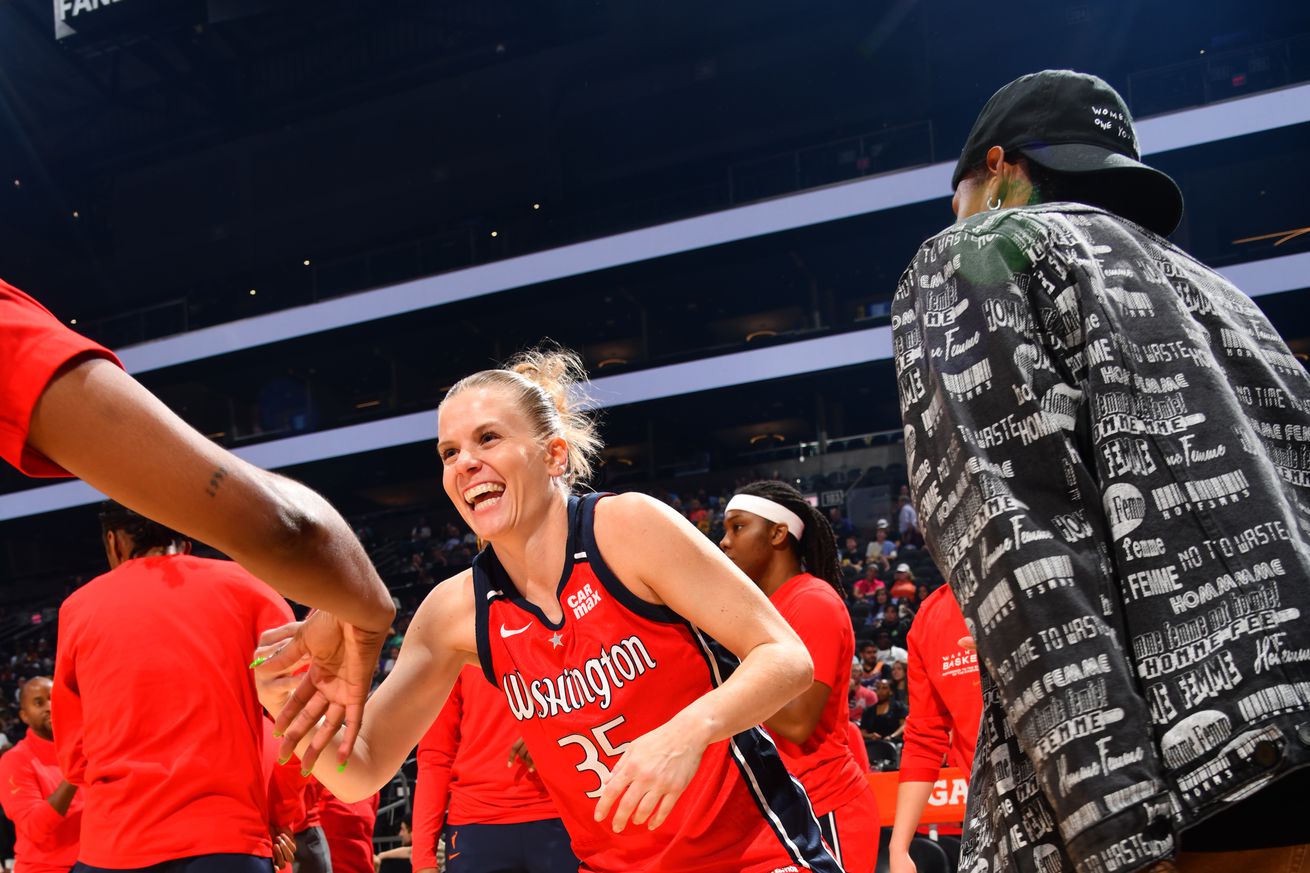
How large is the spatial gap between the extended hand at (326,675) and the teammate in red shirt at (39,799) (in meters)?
3.64

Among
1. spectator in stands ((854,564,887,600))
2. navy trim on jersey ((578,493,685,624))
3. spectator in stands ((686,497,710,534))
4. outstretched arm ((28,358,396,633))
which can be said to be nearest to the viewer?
outstretched arm ((28,358,396,633))

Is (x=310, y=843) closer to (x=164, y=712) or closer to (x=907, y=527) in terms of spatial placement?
(x=164, y=712)

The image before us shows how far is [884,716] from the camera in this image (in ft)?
35.2

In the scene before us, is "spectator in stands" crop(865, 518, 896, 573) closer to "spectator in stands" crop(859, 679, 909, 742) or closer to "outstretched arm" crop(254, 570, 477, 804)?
"spectator in stands" crop(859, 679, 909, 742)

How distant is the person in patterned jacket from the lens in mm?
1225

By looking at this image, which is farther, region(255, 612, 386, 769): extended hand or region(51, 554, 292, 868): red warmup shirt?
region(51, 554, 292, 868): red warmup shirt

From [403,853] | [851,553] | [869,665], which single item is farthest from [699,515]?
[403,853]

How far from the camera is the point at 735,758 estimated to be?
2707 mm

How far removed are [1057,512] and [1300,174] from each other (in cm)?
2531

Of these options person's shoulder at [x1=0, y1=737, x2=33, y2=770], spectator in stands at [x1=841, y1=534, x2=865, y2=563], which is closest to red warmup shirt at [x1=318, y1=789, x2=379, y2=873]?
person's shoulder at [x1=0, y1=737, x2=33, y2=770]

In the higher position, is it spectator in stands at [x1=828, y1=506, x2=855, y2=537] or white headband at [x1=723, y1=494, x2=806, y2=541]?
spectator in stands at [x1=828, y1=506, x2=855, y2=537]

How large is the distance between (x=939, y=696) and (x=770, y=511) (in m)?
1.01

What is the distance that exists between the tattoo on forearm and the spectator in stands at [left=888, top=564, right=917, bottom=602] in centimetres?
1406

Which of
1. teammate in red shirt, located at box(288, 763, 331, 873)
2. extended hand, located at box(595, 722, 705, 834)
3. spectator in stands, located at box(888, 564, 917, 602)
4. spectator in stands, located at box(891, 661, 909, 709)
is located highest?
spectator in stands, located at box(888, 564, 917, 602)
